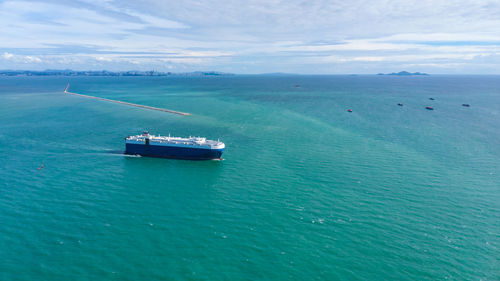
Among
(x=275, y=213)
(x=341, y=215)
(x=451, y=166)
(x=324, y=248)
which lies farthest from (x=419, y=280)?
(x=451, y=166)

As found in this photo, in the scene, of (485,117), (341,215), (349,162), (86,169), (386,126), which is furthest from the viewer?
(485,117)

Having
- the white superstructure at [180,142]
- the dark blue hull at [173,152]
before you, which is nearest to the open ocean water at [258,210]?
the dark blue hull at [173,152]

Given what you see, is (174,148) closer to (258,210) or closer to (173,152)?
(173,152)

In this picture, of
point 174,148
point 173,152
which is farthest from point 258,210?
point 173,152

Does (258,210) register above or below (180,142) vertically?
below

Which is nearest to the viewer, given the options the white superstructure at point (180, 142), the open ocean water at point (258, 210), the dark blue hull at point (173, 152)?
the open ocean water at point (258, 210)

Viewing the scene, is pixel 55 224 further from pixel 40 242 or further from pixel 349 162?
pixel 349 162

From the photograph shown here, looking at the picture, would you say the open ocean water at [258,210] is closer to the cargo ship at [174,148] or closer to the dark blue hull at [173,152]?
the dark blue hull at [173,152]
